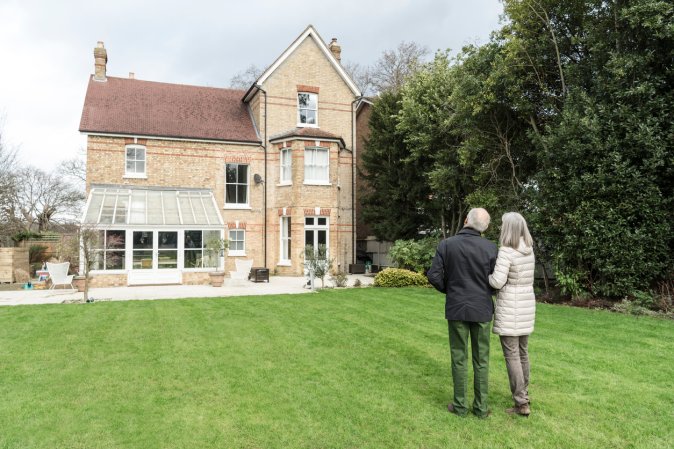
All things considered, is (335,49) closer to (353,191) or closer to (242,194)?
(353,191)

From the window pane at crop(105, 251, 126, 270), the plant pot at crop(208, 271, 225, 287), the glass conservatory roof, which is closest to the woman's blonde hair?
the plant pot at crop(208, 271, 225, 287)

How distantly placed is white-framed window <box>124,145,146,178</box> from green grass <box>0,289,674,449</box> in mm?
11238

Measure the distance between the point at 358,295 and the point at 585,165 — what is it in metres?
7.26

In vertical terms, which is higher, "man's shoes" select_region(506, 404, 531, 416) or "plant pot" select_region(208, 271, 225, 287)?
"plant pot" select_region(208, 271, 225, 287)

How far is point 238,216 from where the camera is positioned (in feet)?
69.8

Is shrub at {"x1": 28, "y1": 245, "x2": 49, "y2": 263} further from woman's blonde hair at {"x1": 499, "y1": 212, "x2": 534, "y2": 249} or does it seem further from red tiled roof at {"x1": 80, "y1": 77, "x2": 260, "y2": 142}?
woman's blonde hair at {"x1": 499, "y1": 212, "x2": 534, "y2": 249}

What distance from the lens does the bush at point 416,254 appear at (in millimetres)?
17766

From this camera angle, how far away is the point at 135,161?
785 inches

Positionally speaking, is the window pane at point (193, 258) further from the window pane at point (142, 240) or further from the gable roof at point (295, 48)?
the gable roof at point (295, 48)

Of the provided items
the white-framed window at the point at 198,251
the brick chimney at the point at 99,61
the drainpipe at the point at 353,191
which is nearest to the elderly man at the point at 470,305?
the white-framed window at the point at 198,251

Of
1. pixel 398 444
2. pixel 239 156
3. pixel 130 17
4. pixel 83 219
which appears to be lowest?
pixel 398 444

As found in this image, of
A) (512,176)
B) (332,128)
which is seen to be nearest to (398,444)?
(512,176)

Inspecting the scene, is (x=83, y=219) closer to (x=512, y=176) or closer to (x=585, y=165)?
(x=512, y=176)

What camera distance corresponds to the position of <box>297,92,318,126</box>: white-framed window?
22.4 metres
